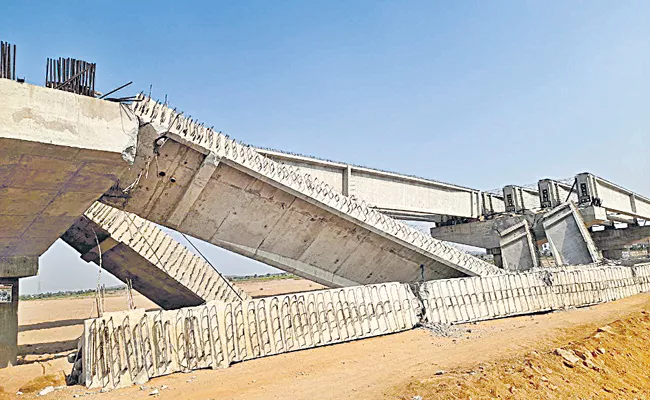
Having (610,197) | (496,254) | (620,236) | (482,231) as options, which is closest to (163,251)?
(482,231)

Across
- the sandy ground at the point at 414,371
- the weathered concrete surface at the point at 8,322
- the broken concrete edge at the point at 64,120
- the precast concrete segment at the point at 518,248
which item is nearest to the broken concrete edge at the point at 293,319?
the sandy ground at the point at 414,371

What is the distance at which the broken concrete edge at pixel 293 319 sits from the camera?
6.65 m

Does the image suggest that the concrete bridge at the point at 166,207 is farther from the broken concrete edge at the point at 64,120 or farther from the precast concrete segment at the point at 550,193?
the precast concrete segment at the point at 550,193

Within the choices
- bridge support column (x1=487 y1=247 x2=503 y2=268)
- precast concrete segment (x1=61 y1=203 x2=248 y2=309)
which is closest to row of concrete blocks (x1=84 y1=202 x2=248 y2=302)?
precast concrete segment (x1=61 y1=203 x2=248 y2=309)

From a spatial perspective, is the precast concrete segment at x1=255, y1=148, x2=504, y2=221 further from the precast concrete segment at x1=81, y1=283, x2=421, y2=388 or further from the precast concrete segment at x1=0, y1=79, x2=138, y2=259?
the precast concrete segment at x1=0, y1=79, x2=138, y2=259

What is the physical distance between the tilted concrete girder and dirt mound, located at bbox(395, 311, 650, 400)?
4771 mm

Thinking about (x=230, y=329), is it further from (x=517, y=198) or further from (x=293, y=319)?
(x=517, y=198)

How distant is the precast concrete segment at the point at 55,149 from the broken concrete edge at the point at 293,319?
1986mm

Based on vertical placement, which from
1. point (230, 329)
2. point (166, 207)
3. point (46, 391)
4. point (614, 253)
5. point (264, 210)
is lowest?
point (46, 391)

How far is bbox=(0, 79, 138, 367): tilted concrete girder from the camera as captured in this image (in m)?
4.94

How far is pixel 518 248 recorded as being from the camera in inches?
832

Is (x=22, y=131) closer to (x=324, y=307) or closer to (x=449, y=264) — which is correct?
(x=324, y=307)

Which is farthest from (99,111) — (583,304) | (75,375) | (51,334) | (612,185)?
(612,185)

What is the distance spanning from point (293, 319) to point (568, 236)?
16.4m
